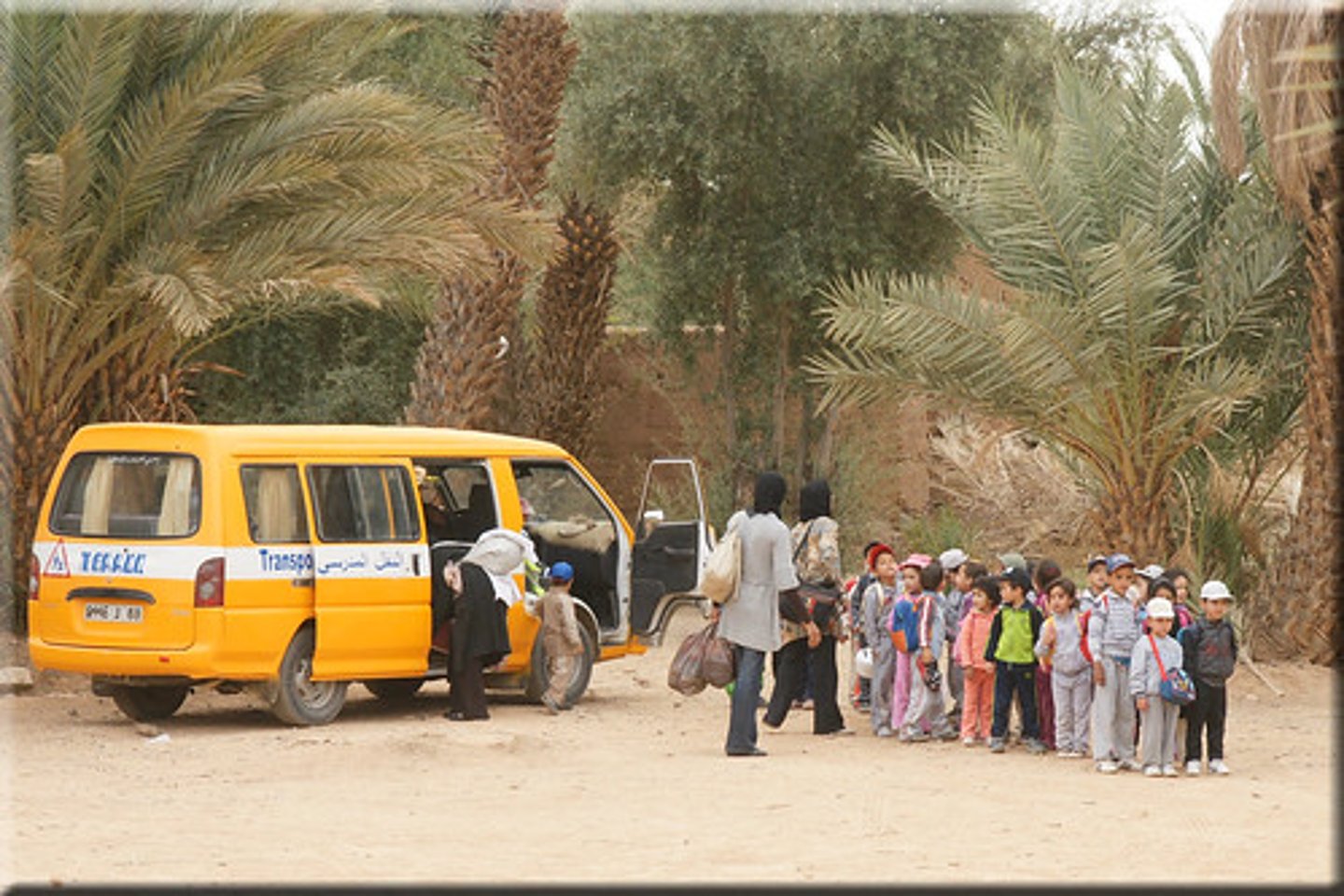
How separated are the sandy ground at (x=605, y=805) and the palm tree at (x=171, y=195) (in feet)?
9.03

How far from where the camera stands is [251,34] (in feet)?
54.7

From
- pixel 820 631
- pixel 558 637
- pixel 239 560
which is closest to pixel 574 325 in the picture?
pixel 558 637

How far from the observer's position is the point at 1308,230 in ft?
57.5

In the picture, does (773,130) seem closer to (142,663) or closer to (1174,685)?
(142,663)

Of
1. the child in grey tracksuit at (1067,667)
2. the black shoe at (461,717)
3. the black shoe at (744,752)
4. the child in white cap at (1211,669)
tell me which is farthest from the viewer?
the black shoe at (461,717)

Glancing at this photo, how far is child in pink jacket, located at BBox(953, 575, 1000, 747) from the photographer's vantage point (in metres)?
13.8

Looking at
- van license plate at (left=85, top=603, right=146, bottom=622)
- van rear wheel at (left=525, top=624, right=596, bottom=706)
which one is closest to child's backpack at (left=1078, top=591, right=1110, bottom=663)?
van rear wheel at (left=525, top=624, right=596, bottom=706)

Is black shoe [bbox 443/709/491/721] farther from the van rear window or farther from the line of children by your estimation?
the line of children

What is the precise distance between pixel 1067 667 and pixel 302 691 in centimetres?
493

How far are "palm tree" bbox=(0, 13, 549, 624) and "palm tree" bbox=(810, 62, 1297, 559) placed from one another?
3.99 metres

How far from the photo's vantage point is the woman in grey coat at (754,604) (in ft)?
43.5

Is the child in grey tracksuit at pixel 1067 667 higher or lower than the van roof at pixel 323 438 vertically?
lower

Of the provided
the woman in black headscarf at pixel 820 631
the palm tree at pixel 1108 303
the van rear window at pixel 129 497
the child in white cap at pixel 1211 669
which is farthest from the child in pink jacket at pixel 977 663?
the van rear window at pixel 129 497

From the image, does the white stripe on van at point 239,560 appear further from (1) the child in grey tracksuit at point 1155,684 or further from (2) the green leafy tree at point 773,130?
(2) the green leafy tree at point 773,130
